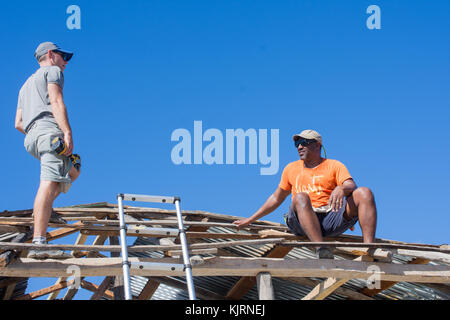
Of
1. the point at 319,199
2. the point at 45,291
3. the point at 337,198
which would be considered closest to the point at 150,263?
the point at 337,198

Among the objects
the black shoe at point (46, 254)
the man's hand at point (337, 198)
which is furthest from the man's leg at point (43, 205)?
the man's hand at point (337, 198)

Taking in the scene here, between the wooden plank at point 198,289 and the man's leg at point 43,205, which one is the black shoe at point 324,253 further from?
the wooden plank at point 198,289

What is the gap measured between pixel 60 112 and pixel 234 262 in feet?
6.98

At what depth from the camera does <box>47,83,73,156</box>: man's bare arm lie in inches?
206

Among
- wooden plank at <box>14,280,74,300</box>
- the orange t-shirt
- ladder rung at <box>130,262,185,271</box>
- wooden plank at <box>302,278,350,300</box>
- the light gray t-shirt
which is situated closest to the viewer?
ladder rung at <box>130,262,185,271</box>

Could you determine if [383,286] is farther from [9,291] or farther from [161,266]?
[9,291]

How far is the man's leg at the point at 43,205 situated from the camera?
4.97m

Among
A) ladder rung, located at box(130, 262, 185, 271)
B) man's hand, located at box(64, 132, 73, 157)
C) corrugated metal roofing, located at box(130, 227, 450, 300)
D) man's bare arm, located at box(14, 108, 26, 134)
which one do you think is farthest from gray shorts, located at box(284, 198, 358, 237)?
man's bare arm, located at box(14, 108, 26, 134)

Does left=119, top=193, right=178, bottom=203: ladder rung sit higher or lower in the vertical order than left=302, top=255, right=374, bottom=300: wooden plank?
higher

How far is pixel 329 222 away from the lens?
613 centimetres

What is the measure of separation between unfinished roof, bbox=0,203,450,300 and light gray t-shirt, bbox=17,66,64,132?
107 centimetres

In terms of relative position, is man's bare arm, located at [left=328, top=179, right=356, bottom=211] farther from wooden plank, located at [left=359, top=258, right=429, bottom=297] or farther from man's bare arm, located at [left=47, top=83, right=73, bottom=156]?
man's bare arm, located at [left=47, top=83, right=73, bottom=156]
